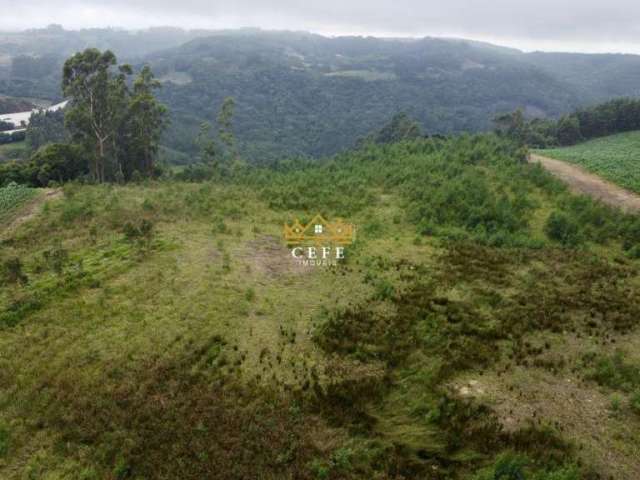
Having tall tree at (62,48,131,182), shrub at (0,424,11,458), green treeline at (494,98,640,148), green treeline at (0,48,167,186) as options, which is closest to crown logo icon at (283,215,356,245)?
shrub at (0,424,11,458)

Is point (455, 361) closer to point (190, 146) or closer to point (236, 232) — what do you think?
point (236, 232)

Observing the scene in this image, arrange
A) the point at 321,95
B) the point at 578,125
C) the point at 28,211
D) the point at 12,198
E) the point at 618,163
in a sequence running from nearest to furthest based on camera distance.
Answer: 1. the point at 28,211
2. the point at 12,198
3. the point at 618,163
4. the point at 578,125
5. the point at 321,95

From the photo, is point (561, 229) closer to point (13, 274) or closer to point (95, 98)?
point (13, 274)

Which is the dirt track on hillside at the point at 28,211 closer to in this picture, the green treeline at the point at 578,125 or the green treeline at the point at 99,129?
the green treeline at the point at 99,129

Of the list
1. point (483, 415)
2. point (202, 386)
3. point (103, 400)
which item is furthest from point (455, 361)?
point (103, 400)

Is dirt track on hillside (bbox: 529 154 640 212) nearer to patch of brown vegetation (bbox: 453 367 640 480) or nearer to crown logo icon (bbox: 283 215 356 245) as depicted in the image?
crown logo icon (bbox: 283 215 356 245)

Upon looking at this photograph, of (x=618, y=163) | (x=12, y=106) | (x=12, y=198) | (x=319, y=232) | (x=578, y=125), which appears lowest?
(x=319, y=232)

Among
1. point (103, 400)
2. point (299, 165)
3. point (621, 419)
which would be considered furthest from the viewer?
point (299, 165)

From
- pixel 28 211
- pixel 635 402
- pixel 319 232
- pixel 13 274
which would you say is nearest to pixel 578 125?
pixel 319 232
